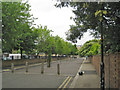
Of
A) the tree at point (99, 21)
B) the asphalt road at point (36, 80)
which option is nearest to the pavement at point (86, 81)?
the asphalt road at point (36, 80)

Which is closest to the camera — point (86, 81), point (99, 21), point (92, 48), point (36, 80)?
point (99, 21)

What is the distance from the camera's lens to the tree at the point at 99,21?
23.1ft

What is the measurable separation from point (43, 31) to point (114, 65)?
162 ft

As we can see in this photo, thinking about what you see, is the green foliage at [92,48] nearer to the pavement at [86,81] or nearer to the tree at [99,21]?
the pavement at [86,81]

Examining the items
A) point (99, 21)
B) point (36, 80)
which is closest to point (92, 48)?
point (36, 80)

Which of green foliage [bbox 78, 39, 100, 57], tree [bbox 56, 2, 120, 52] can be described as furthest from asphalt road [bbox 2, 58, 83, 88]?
green foliage [bbox 78, 39, 100, 57]

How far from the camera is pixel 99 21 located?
828 centimetres

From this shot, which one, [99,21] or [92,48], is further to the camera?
[92,48]

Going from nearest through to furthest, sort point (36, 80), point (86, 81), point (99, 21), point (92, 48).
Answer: point (99, 21) < point (86, 81) < point (36, 80) < point (92, 48)

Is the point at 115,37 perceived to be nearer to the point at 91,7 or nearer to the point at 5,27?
the point at 91,7

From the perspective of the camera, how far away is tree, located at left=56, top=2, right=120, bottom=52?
23.1 ft

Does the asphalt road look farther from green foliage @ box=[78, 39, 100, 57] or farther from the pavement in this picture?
green foliage @ box=[78, 39, 100, 57]

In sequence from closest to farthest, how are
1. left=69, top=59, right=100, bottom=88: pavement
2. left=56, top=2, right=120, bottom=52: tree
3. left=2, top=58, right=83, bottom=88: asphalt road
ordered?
left=56, top=2, right=120, bottom=52: tree → left=69, top=59, right=100, bottom=88: pavement → left=2, top=58, right=83, bottom=88: asphalt road

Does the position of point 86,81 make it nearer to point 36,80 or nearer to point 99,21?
point 36,80
